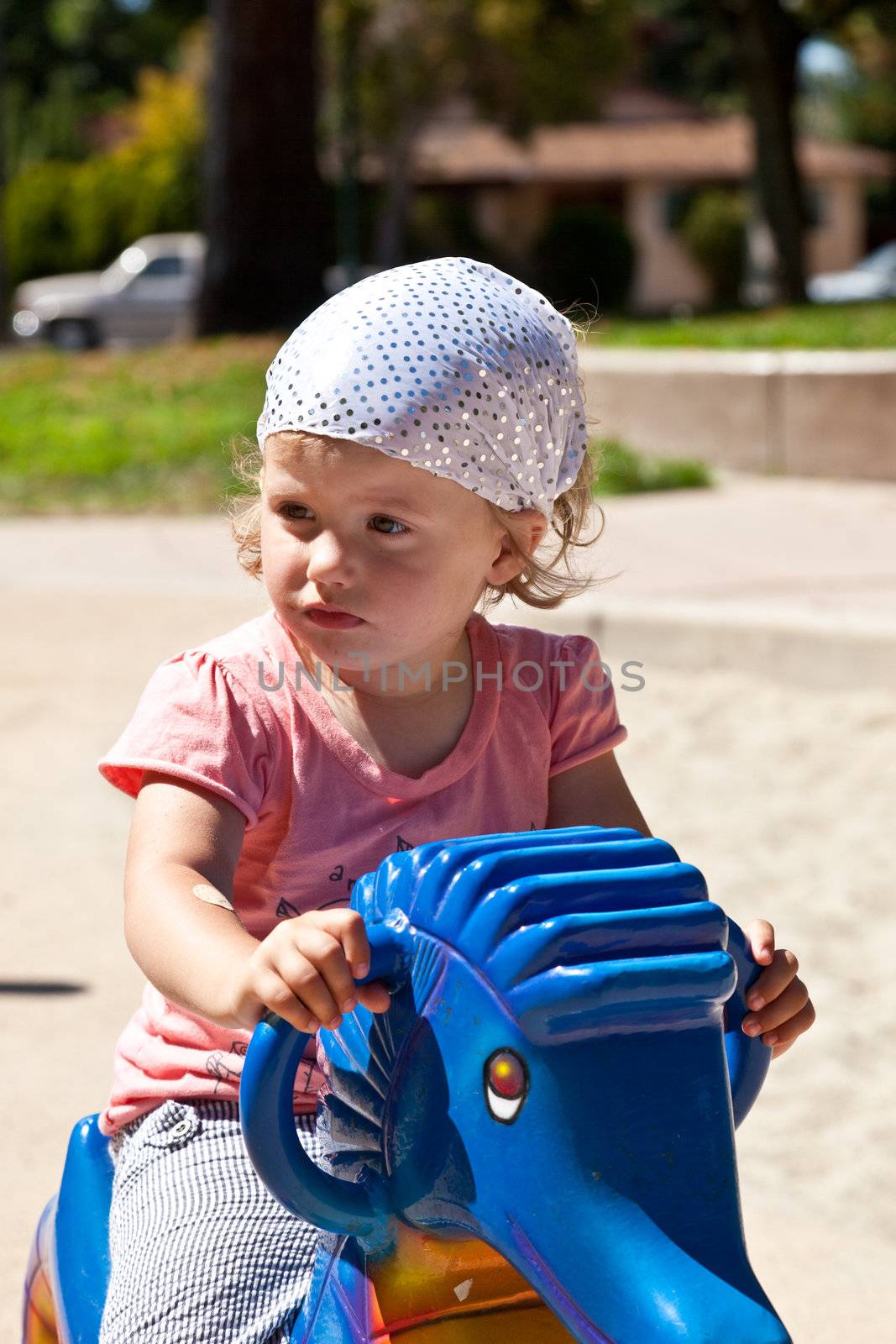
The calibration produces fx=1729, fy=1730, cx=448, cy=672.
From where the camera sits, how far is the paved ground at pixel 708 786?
2.76 metres

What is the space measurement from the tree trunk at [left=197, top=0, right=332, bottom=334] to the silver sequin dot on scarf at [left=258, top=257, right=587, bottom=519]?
1160 centimetres

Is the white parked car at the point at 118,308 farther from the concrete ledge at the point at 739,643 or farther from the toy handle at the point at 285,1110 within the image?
the toy handle at the point at 285,1110

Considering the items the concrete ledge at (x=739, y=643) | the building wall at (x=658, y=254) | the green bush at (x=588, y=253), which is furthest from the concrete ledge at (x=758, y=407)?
the building wall at (x=658, y=254)

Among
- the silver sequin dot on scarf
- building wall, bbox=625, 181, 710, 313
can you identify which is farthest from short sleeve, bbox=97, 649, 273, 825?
building wall, bbox=625, 181, 710, 313

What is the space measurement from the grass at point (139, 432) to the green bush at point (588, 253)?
24057 mm

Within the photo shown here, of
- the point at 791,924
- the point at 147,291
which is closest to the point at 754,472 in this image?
the point at 791,924

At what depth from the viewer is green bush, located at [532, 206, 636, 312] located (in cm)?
3594

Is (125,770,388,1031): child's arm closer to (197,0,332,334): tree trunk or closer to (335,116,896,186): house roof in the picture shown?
(197,0,332,334): tree trunk

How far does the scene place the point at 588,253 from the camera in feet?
119

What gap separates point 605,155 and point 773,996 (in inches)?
1799

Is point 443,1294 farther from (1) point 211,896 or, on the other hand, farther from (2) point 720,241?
(2) point 720,241

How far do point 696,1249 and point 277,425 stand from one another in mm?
773

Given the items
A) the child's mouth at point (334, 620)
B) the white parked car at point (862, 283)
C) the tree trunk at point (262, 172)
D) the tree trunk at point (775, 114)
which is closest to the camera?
the child's mouth at point (334, 620)

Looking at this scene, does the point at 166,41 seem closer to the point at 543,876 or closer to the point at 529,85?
Result: the point at 529,85
